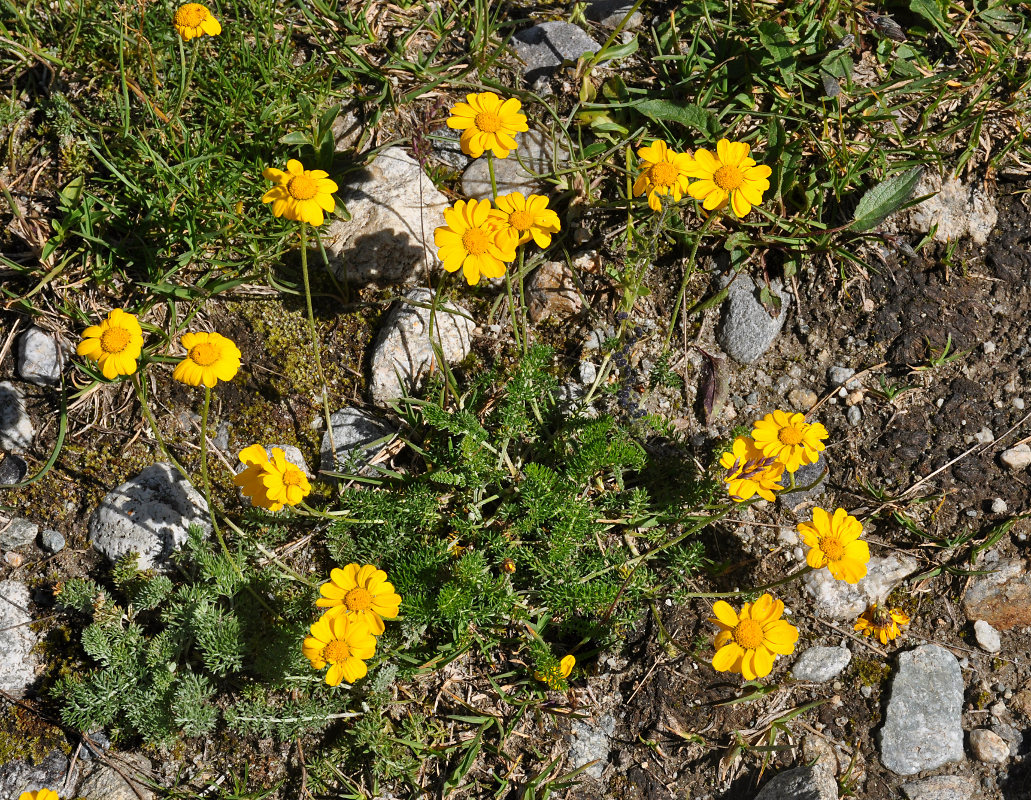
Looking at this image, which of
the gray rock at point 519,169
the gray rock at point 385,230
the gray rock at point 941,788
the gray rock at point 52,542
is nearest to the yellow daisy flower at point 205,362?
the gray rock at point 385,230

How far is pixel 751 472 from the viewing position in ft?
10.5

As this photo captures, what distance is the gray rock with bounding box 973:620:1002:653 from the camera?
3.46 meters

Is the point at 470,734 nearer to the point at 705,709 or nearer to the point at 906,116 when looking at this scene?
the point at 705,709

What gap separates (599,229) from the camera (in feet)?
13.2

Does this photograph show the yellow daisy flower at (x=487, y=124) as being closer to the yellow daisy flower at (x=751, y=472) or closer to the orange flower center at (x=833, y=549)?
the yellow daisy flower at (x=751, y=472)

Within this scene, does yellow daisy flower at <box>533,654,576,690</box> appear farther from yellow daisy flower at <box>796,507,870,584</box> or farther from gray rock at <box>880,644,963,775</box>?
gray rock at <box>880,644,963,775</box>

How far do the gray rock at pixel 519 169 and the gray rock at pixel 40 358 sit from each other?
2171 mm

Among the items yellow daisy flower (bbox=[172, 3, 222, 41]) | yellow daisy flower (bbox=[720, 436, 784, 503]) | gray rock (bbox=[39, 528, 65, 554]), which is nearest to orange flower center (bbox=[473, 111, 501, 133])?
yellow daisy flower (bbox=[172, 3, 222, 41])

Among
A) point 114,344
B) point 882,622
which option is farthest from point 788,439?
point 114,344

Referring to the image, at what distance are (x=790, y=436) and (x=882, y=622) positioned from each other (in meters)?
1.01

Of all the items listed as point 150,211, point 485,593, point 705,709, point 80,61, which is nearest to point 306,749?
point 485,593

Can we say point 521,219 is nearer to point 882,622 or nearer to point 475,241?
point 475,241

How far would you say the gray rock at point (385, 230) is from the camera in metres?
3.85

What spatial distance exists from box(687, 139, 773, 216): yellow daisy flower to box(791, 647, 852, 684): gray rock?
78.3 inches
